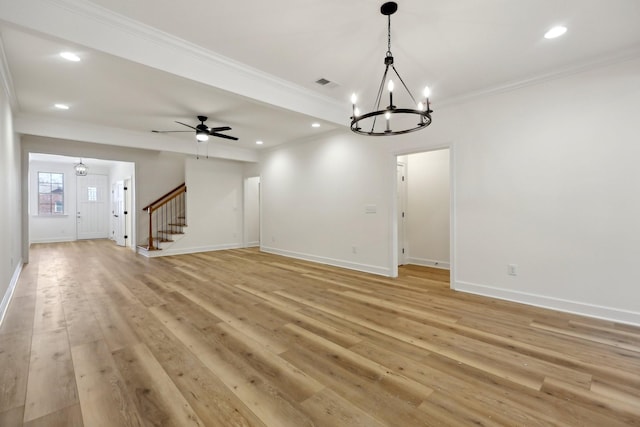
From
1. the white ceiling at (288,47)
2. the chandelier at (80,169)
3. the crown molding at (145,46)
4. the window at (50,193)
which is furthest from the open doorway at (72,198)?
the crown molding at (145,46)

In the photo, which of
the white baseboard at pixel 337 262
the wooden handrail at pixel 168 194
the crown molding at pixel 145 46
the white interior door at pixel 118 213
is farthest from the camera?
the white interior door at pixel 118 213

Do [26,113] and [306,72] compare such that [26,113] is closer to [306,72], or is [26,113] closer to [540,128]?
[306,72]

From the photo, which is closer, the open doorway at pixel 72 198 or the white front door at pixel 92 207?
the open doorway at pixel 72 198

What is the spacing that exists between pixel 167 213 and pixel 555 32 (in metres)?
9.09

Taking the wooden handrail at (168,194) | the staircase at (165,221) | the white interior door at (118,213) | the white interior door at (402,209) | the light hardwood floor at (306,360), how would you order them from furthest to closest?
1. the white interior door at (118,213)
2. the wooden handrail at (168,194)
3. the staircase at (165,221)
4. the white interior door at (402,209)
5. the light hardwood floor at (306,360)

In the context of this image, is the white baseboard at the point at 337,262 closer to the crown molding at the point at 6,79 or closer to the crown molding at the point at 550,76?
the crown molding at the point at 550,76

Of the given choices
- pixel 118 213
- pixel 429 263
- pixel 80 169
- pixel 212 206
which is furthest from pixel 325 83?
pixel 80 169

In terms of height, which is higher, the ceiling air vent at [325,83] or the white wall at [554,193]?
the ceiling air vent at [325,83]

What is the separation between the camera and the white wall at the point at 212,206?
7.81 m

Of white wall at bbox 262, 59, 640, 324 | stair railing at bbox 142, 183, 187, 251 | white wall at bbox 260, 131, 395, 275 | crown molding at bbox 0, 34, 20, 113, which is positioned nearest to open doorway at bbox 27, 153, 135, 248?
stair railing at bbox 142, 183, 187, 251

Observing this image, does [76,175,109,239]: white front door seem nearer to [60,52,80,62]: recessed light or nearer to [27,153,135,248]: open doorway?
[27,153,135,248]: open doorway

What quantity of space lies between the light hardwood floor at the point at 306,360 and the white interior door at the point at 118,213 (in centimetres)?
549

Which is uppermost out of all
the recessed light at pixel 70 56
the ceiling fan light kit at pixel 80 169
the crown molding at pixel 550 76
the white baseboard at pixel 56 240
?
the recessed light at pixel 70 56

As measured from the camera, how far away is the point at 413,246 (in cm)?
635
